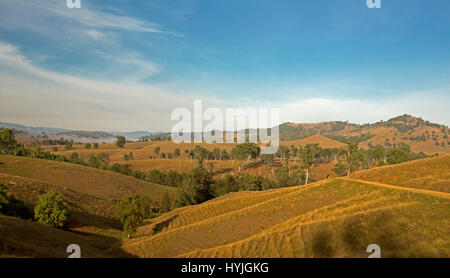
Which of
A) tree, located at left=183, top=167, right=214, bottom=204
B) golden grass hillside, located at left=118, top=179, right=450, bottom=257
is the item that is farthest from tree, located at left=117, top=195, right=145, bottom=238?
tree, located at left=183, top=167, right=214, bottom=204

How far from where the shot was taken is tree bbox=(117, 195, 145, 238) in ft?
112

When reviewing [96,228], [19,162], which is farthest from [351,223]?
[19,162]

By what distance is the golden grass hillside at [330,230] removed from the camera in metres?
18.7

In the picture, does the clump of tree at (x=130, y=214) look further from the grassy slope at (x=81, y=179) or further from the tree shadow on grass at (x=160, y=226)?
the grassy slope at (x=81, y=179)

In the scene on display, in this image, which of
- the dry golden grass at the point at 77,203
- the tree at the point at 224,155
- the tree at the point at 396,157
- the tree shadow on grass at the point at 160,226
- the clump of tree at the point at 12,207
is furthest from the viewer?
the tree at the point at 224,155

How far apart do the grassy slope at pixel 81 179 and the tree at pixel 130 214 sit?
35.8 metres

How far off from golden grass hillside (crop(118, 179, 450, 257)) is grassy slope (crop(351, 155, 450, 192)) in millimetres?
10161

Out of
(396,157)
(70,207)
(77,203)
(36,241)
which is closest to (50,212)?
(36,241)

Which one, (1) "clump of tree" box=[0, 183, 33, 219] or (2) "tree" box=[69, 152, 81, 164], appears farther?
(2) "tree" box=[69, 152, 81, 164]

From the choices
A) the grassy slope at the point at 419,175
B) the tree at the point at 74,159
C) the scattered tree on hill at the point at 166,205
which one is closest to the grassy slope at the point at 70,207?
the scattered tree on hill at the point at 166,205

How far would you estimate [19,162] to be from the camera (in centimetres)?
7625

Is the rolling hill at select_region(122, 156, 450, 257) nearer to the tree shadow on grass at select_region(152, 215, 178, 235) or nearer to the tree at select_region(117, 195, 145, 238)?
the tree at select_region(117, 195, 145, 238)

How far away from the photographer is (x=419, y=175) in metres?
38.2
